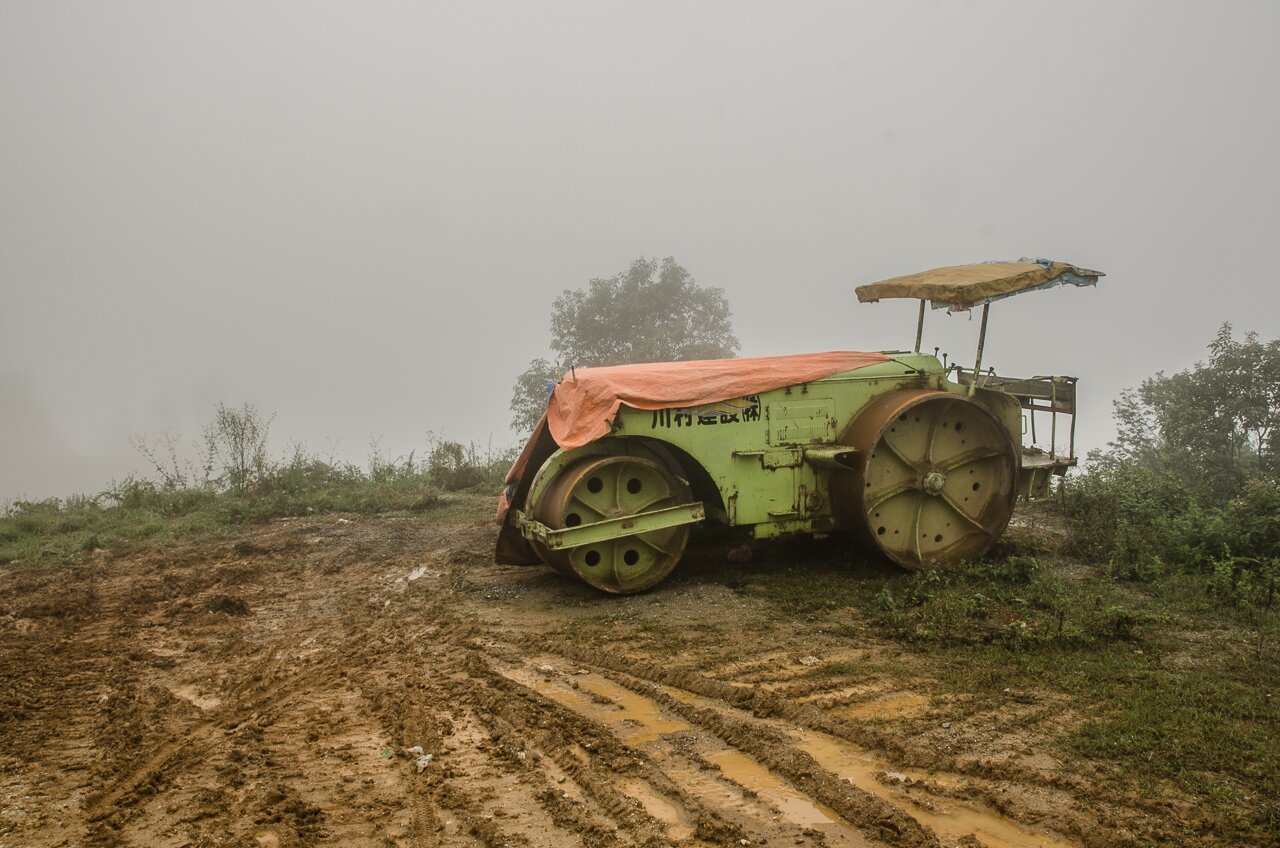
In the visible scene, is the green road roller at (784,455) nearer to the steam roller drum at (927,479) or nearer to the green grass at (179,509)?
the steam roller drum at (927,479)

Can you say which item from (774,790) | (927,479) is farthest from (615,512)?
(774,790)

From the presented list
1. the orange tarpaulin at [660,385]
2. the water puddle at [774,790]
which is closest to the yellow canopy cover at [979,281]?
the orange tarpaulin at [660,385]

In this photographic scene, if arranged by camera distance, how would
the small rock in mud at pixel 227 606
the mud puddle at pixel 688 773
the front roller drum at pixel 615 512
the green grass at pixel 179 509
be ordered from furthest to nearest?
the green grass at pixel 179 509
the small rock in mud at pixel 227 606
the front roller drum at pixel 615 512
the mud puddle at pixel 688 773

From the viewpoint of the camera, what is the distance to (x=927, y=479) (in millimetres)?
6934

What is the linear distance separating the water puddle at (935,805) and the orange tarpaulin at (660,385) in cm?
310

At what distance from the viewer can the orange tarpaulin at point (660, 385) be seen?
21.0 feet

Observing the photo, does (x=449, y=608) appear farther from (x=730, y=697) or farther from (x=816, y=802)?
(x=816, y=802)

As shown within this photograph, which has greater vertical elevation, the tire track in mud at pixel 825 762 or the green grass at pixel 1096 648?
the green grass at pixel 1096 648

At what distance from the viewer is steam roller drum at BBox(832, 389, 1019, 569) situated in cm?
676

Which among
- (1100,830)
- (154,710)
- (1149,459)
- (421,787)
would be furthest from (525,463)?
(1149,459)

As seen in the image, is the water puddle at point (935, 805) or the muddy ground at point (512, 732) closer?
the water puddle at point (935, 805)

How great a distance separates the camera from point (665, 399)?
647 cm

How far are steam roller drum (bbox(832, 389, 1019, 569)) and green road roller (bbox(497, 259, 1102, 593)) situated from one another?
0.5 inches

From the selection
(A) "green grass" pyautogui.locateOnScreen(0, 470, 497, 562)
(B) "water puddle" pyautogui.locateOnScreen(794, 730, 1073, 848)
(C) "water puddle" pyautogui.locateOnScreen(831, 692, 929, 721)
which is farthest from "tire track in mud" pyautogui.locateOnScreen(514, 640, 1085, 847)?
(A) "green grass" pyautogui.locateOnScreen(0, 470, 497, 562)
